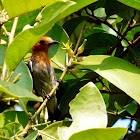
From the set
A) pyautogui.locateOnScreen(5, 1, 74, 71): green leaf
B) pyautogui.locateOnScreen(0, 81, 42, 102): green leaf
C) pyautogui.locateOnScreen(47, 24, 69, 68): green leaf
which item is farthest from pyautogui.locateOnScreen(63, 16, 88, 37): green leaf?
pyautogui.locateOnScreen(0, 81, 42, 102): green leaf

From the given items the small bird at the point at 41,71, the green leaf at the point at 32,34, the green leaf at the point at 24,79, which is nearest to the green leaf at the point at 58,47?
the green leaf at the point at 24,79

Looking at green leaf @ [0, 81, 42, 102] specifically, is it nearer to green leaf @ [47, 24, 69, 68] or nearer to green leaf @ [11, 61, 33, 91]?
green leaf @ [11, 61, 33, 91]

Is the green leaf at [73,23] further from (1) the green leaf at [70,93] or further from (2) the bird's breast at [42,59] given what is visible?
A: (2) the bird's breast at [42,59]

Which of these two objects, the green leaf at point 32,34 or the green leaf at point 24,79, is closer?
the green leaf at point 32,34

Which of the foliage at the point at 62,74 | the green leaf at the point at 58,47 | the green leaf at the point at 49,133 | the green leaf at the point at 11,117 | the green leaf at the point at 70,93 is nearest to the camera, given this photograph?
the foliage at the point at 62,74

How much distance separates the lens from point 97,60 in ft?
5.03

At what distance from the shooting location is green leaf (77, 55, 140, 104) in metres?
1.38

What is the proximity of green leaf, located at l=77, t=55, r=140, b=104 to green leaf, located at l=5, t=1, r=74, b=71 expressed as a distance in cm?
26

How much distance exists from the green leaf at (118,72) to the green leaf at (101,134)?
27 centimetres

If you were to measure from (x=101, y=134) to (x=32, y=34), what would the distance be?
1.39ft

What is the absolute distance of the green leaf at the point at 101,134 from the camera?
1.08 meters

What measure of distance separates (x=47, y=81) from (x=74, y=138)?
2136mm

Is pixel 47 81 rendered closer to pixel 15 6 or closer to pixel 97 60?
pixel 97 60

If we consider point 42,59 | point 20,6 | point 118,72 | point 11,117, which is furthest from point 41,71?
point 20,6
